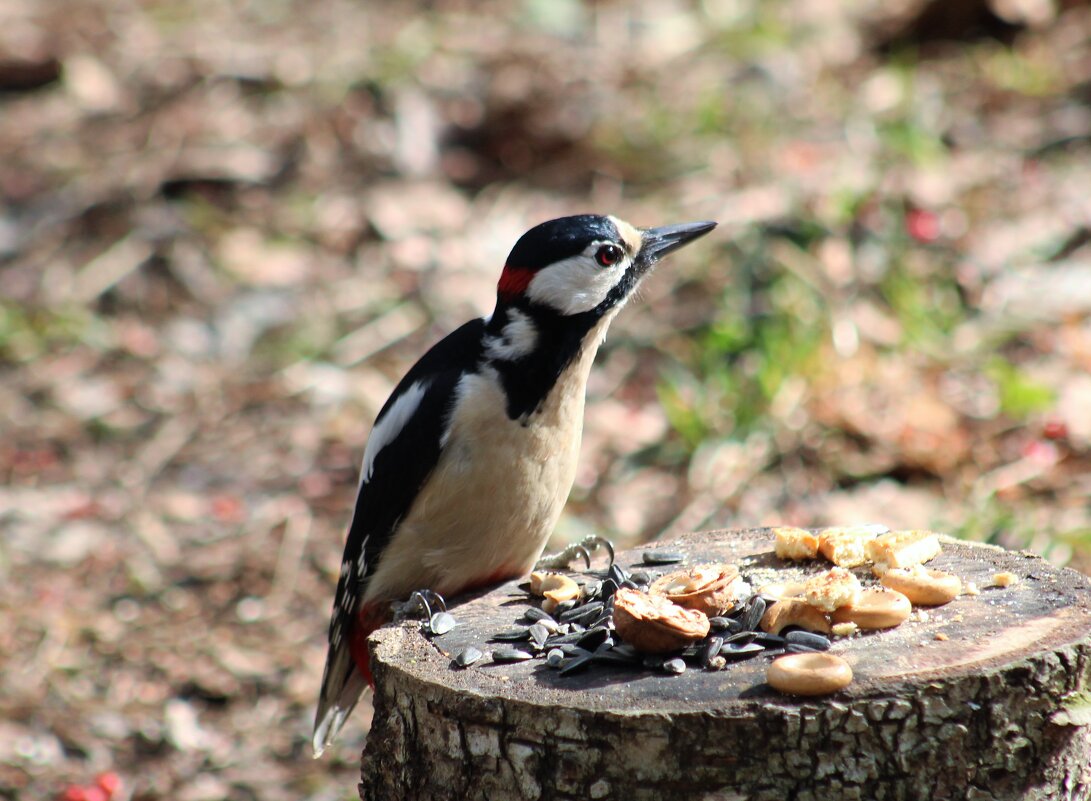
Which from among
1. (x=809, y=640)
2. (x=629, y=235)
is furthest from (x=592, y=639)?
(x=629, y=235)

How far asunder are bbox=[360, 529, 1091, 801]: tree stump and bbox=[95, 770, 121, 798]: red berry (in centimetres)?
204

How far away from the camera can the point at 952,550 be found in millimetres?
2887

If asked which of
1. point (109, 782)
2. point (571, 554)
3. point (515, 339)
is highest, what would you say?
point (515, 339)

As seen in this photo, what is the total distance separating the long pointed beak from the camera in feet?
11.0

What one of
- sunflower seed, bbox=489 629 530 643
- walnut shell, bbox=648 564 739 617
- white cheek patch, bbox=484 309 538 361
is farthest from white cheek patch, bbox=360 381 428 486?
walnut shell, bbox=648 564 739 617

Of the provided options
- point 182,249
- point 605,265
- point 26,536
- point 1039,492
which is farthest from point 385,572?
point 182,249

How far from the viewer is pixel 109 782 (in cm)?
413

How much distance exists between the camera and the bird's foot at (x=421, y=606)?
286 cm

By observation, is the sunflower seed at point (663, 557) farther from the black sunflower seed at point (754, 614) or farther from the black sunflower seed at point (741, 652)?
the black sunflower seed at point (741, 652)

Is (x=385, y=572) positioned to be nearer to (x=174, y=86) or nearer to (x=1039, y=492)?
(x=1039, y=492)

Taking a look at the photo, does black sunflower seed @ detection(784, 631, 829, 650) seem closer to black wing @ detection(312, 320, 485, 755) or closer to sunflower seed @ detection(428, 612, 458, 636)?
sunflower seed @ detection(428, 612, 458, 636)

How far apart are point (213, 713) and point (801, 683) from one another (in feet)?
9.88

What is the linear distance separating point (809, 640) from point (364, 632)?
141 cm

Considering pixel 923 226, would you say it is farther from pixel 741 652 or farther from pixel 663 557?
pixel 741 652
